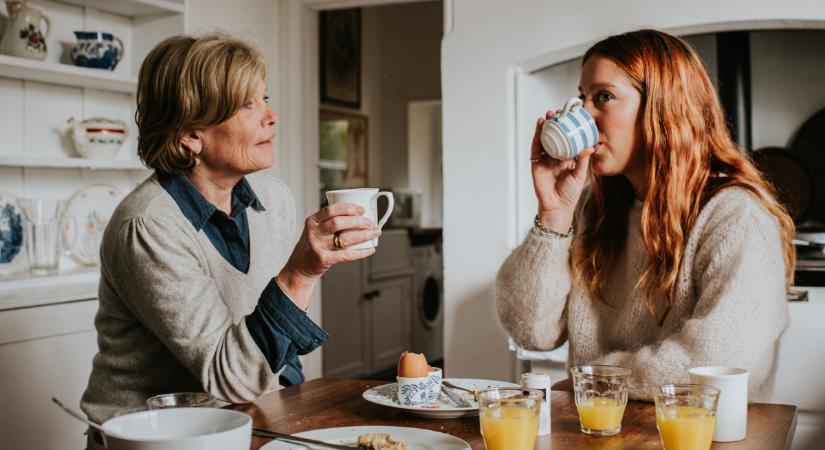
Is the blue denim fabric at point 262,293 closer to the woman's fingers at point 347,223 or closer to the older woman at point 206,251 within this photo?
the older woman at point 206,251

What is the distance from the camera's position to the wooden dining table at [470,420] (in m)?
1.22

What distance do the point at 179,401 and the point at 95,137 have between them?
2150mm

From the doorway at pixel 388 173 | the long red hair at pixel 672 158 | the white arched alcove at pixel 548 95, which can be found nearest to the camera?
the long red hair at pixel 672 158

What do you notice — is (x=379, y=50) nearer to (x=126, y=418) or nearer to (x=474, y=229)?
(x=474, y=229)

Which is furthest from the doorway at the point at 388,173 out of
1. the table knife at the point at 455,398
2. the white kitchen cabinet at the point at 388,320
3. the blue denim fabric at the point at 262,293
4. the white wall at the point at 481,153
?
the table knife at the point at 455,398

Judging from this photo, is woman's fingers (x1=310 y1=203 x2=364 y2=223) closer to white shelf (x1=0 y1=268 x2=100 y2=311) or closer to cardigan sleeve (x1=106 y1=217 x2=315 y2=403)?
cardigan sleeve (x1=106 y1=217 x2=315 y2=403)

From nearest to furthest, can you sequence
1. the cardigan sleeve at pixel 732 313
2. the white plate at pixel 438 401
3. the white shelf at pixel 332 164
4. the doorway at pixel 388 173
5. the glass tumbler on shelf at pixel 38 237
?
the white plate at pixel 438 401 < the cardigan sleeve at pixel 732 313 < the glass tumbler on shelf at pixel 38 237 < the doorway at pixel 388 173 < the white shelf at pixel 332 164

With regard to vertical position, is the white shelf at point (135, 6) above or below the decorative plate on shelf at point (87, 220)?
above

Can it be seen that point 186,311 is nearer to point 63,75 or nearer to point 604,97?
point 604,97

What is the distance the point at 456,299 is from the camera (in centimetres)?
356

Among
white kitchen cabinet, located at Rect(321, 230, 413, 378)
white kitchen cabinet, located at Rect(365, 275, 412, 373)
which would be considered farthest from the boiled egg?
white kitchen cabinet, located at Rect(365, 275, 412, 373)

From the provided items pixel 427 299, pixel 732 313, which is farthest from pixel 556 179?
pixel 427 299

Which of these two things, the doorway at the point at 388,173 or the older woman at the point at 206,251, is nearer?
the older woman at the point at 206,251

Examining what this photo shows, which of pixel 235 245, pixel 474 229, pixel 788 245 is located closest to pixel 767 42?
pixel 474 229
